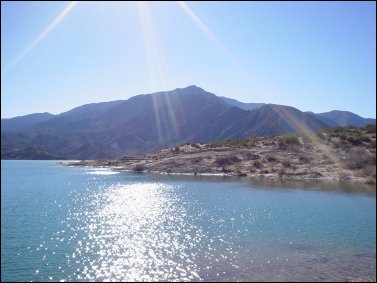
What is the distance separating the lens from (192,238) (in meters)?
40.4

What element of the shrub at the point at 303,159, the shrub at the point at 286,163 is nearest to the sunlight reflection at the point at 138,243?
the shrub at the point at 286,163

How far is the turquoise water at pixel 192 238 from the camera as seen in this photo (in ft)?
98.3

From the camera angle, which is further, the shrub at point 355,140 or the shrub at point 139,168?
the shrub at point 139,168

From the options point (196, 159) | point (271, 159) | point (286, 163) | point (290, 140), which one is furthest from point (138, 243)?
point (290, 140)

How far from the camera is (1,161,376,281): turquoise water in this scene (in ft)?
98.3

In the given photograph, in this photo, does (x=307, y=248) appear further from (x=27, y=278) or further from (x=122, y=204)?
(x=122, y=204)

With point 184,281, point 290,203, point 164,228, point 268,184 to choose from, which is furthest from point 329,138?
point 184,281

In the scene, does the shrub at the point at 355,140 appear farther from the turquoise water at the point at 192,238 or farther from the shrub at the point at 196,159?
the shrub at the point at 196,159

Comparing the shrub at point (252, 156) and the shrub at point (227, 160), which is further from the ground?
the shrub at point (252, 156)

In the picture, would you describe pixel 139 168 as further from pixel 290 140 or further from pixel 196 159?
pixel 290 140

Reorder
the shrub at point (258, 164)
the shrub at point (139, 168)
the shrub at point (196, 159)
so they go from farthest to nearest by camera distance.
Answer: the shrub at point (139, 168) → the shrub at point (196, 159) → the shrub at point (258, 164)

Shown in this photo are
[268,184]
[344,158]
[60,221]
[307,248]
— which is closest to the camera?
[307,248]

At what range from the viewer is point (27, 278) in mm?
28219

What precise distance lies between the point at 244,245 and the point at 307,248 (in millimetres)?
6222
